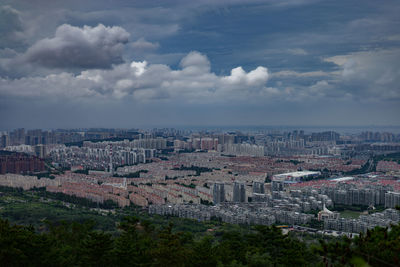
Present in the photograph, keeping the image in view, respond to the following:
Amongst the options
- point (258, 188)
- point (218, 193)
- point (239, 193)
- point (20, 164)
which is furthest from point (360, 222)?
point (20, 164)

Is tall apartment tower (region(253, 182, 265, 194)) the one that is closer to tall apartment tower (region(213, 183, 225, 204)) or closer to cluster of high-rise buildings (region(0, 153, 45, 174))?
tall apartment tower (region(213, 183, 225, 204))

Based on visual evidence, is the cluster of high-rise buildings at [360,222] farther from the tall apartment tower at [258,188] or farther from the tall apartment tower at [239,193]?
the tall apartment tower at [258,188]

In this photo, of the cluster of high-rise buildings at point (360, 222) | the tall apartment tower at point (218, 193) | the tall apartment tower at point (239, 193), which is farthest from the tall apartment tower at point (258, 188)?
the cluster of high-rise buildings at point (360, 222)

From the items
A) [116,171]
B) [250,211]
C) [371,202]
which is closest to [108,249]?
[250,211]

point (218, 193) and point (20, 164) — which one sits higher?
point (20, 164)

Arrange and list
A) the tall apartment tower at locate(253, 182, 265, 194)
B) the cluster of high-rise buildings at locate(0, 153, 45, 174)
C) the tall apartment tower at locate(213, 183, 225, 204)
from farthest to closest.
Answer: the cluster of high-rise buildings at locate(0, 153, 45, 174) < the tall apartment tower at locate(253, 182, 265, 194) < the tall apartment tower at locate(213, 183, 225, 204)

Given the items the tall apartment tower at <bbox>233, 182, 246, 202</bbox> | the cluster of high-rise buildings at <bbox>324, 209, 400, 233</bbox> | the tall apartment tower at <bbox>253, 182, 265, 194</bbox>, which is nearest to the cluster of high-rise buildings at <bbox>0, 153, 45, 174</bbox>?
the tall apartment tower at <bbox>233, 182, 246, 202</bbox>

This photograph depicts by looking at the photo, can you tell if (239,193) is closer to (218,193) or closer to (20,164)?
(218,193)

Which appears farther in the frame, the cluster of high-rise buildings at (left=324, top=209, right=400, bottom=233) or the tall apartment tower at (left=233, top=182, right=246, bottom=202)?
the tall apartment tower at (left=233, top=182, right=246, bottom=202)

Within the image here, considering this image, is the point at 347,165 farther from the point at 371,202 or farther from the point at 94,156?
the point at 94,156

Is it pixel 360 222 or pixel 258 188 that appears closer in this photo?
pixel 360 222

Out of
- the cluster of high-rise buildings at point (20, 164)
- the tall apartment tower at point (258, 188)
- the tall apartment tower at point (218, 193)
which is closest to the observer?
the tall apartment tower at point (218, 193)
